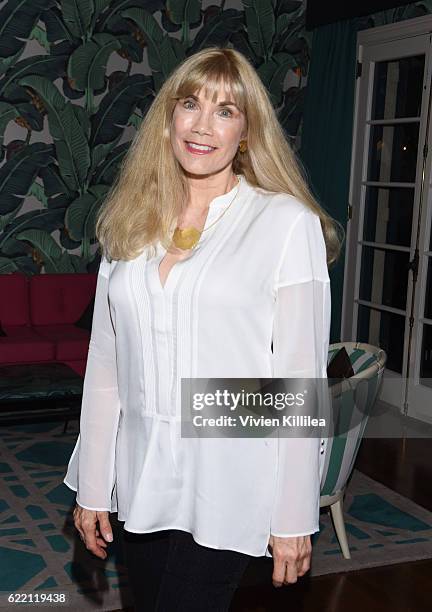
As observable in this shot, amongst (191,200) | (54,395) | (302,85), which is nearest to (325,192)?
(302,85)

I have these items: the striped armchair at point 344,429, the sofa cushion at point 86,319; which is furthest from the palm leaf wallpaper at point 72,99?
the striped armchair at point 344,429

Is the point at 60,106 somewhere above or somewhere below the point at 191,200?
above

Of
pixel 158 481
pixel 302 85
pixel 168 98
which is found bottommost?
pixel 158 481

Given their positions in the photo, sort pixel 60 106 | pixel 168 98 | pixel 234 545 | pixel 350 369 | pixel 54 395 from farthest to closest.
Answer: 1. pixel 60 106
2. pixel 54 395
3. pixel 350 369
4. pixel 168 98
5. pixel 234 545

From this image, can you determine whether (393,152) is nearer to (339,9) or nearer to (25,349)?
(339,9)

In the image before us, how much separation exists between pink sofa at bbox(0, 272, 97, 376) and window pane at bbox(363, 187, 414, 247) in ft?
7.04

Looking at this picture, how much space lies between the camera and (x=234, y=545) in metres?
1.59

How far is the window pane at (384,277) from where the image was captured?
6160 millimetres

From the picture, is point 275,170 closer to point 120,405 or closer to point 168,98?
point 168,98

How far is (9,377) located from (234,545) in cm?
350

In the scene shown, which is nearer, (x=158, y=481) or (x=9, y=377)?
(x=158, y=481)

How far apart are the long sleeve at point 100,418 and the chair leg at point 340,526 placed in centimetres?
189

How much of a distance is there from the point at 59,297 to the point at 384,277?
2.41 metres

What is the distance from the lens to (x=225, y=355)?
5.12 ft
